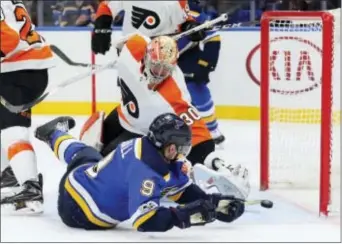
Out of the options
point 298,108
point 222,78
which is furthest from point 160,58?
point 222,78

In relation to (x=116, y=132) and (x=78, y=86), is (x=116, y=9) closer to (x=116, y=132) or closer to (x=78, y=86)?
(x=116, y=132)

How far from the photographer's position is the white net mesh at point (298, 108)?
132 inches

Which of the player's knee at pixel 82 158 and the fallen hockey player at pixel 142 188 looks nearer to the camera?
the fallen hockey player at pixel 142 188

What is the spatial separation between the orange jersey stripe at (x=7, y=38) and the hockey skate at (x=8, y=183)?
52 centimetres

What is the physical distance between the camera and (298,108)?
433cm

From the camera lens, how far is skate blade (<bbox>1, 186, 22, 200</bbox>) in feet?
10.2

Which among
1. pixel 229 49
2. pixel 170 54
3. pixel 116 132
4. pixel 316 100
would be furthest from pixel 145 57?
pixel 229 49

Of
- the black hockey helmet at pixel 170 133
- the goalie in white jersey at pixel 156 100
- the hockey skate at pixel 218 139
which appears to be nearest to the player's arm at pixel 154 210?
the black hockey helmet at pixel 170 133

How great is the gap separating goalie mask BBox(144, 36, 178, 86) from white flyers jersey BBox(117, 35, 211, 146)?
0.05 meters

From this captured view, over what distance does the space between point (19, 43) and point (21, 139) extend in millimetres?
340

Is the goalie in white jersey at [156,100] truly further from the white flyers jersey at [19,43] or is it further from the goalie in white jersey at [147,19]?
the goalie in white jersey at [147,19]

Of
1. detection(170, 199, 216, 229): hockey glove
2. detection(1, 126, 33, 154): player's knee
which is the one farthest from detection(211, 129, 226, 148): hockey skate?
detection(170, 199, 216, 229): hockey glove

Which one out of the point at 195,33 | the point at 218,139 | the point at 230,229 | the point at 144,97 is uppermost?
the point at 195,33

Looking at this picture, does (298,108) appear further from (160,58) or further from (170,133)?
(170,133)
